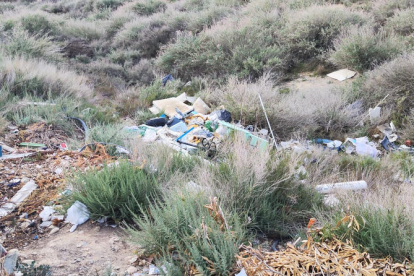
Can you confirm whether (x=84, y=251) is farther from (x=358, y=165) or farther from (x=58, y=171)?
(x=358, y=165)

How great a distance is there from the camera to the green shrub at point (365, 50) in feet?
27.2

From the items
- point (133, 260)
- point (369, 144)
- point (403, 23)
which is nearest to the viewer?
point (133, 260)

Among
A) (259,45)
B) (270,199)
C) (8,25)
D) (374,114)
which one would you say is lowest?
(374,114)

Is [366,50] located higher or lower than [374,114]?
higher

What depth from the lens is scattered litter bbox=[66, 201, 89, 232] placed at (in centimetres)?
328

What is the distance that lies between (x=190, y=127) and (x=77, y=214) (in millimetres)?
3480

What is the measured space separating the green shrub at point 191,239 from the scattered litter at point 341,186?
1496 millimetres

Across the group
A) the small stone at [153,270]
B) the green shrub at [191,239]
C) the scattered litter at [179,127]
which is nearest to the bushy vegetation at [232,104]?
the green shrub at [191,239]

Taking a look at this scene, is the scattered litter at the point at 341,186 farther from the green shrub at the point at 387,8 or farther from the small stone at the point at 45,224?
the green shrub at the point at 387,8

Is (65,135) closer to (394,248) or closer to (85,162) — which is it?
(85,162)

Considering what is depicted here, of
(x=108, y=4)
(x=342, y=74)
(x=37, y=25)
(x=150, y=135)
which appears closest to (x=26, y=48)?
(x=37, y=25)

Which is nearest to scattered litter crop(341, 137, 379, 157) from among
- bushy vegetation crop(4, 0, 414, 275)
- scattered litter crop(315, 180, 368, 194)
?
bushy vegetation crop(4, 0, 414, 275)

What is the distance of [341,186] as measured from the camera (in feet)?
13.3

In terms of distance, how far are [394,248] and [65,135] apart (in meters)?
4.99
